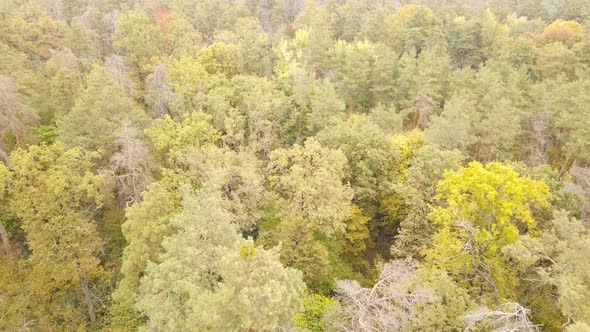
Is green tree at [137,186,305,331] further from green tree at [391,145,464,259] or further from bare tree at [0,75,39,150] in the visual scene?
bare tree at [0,75,39,150]

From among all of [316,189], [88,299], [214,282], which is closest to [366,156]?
[316,189]

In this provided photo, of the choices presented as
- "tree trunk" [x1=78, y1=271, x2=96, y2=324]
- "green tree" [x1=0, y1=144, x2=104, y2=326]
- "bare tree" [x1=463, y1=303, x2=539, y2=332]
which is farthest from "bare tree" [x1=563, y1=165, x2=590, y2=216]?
"tree trunk" [x1=78, y1=271, x2=96, y2=324]

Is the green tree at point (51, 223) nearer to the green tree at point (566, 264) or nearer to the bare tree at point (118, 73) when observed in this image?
the bare tree at point (118, 73)

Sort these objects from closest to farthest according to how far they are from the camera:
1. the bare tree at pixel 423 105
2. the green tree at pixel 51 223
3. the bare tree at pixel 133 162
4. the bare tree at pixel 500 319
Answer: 1. the bare tree at pixel 500 319
2. the green tree at pixel 51 223
3. the bare tree at pixel 133 162
4. the bare tree at pixel 423 105

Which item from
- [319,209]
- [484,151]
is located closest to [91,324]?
[319,209]

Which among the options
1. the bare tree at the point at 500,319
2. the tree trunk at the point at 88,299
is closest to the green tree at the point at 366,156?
the bare tree at the point at 500,319
